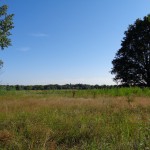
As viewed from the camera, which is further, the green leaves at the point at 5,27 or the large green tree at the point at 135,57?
the large green tree at the point at 135,57

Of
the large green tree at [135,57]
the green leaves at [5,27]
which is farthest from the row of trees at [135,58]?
the green leaves at [5,27]

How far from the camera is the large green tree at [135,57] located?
1687 inches

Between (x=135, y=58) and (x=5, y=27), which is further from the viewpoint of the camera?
(x=135, y=58)

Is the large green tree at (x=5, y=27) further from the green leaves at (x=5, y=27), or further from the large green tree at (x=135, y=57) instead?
the large green tree at (x=135, y=57)

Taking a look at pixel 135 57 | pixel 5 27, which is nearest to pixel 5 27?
pixel 5 27

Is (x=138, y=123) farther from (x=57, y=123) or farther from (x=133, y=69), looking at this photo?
(x=133, y=69)

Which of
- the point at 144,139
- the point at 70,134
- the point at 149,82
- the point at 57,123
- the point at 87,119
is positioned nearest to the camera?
the point at 144,139

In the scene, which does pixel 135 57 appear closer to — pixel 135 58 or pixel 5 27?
pixel 135 58

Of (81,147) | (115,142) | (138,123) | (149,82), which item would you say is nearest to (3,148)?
(81,147)

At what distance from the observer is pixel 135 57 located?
143 ft

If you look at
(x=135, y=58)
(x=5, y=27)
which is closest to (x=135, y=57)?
(x=135, y=58)

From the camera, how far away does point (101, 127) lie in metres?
8.15

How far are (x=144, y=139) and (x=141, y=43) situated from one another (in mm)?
38373

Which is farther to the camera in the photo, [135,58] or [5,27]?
[135,58]
